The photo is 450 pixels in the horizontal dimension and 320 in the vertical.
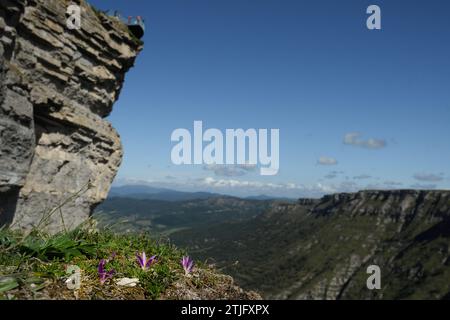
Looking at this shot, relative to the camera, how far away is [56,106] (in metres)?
19.3

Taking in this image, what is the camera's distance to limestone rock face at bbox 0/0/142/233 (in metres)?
15.7

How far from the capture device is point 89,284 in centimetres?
502

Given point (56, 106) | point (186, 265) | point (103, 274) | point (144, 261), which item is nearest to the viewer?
point (103, 274)

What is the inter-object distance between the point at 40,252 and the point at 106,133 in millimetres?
18167

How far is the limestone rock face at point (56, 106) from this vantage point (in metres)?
15.7

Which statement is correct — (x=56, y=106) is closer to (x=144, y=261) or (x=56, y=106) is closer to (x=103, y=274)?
(x=144, y=261)

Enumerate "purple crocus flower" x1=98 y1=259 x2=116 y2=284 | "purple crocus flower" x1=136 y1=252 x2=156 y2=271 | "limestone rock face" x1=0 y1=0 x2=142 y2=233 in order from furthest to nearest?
"limestone rock face" x1=0 y1=0 x2=142 y2=233, "purple crocus flower" x1=136 y1=252 x2=156 y2=271, "purple crocus flower" x1=98 y1=259 x2=116 y2=284

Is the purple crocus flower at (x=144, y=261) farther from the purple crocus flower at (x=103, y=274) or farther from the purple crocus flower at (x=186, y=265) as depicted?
the purple crocus flower at (x=103, y=274)

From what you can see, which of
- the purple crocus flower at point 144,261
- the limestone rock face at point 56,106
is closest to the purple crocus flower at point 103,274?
the purple crocus flower at point 144,261

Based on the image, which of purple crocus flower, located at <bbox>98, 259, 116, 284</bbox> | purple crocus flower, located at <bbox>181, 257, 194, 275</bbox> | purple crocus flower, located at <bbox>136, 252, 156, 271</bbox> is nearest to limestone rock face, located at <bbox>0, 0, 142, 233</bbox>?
purple crocus flower, located at <bbox>136, 252, 156, 271</bbox>

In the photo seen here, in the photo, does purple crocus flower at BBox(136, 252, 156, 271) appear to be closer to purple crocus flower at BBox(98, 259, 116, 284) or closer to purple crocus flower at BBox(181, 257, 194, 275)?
purple crocus flower at BBox(181, 257, 194, 275)

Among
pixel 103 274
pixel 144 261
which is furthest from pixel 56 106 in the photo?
pixel 103 274

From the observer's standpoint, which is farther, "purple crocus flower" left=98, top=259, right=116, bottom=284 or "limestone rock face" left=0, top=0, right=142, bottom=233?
"limestone rock face" left=0, top=0, right=142, bottom=233
